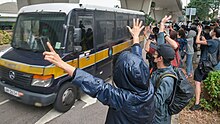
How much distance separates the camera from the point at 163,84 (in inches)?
76.0

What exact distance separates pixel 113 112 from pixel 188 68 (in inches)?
215

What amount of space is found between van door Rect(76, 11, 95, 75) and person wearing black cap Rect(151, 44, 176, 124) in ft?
8.94

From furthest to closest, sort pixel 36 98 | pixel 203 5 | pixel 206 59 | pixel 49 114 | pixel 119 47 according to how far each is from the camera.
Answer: pixel 203 5
pixel 119 47
pixel 49 114
pixel 206 59
pixel 36 98

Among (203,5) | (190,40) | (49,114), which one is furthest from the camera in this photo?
(203,5)

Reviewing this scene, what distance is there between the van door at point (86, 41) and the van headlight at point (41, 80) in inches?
37.8

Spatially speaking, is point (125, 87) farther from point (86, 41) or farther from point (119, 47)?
point (119, 47)

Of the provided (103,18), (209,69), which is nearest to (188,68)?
(209,69)

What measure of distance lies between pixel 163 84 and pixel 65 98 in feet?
9.55

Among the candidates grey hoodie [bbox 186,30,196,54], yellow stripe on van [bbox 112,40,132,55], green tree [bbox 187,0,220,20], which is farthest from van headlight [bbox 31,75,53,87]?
green tree [bbox 187,0,220,20]

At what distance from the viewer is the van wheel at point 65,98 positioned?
4.12 meters

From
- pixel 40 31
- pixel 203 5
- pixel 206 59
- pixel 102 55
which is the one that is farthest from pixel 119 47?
pixel 203 5

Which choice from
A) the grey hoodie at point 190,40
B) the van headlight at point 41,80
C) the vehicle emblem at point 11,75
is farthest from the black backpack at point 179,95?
the grey hoodie at point 190,40

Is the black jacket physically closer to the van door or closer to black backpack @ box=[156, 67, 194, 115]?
black backpack @ box=[156, 67, 194, 115]

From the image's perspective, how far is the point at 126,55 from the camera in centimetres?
143
